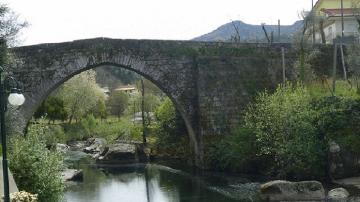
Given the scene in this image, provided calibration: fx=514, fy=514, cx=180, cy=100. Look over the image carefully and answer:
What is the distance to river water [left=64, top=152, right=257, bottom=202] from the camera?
63.9ft

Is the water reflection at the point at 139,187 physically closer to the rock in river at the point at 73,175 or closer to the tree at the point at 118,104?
the rock in river at the point at 73,175

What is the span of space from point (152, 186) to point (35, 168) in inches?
328

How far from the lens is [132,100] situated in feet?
153

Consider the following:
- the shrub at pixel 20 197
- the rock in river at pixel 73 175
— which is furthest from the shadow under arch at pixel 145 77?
the shrub at pixel 20 197

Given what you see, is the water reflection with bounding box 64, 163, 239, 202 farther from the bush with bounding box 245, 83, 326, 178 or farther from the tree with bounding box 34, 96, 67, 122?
the tree with bounding box 34, 96, 67, 122

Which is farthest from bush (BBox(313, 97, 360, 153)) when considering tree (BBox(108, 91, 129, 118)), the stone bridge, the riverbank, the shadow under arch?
tree (BBox(108, 91, 129, 118))

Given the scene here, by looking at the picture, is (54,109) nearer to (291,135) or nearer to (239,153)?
(239,153)

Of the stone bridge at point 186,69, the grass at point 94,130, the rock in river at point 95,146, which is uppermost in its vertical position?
the stone bridge at point 186,69

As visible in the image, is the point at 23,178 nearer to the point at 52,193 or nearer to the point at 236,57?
the point at 52,193

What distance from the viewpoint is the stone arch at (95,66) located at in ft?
75.5

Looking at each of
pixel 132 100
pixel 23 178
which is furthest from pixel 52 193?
pixel 132 100

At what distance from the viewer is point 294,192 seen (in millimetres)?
17281

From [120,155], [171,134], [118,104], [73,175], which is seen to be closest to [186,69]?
[171,134]

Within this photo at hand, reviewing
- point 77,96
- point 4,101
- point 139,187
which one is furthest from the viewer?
point 77,96
